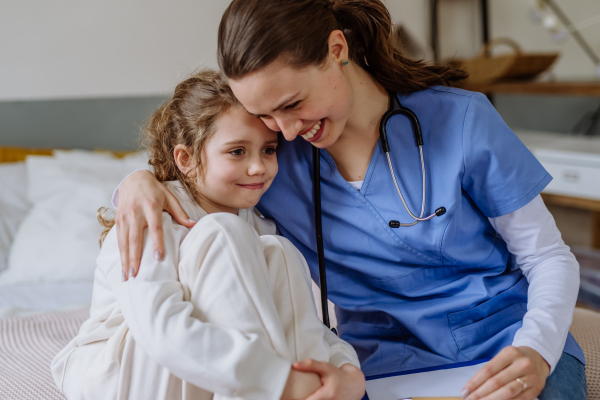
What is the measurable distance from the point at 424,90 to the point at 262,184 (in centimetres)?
38

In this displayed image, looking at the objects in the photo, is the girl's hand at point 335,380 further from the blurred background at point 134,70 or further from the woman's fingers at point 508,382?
the blurred background at point 134,70

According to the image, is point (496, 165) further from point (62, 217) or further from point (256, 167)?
point (62, 217)

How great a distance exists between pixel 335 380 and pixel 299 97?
44cm

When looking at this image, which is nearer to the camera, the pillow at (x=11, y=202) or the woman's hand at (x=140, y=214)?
the woman's hand at (x=140, y=214)

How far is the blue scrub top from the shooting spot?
961 mm

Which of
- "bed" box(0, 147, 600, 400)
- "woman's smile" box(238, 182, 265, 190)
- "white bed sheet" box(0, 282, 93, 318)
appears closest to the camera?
"woman's smile" box(238, 182, 265, 190)

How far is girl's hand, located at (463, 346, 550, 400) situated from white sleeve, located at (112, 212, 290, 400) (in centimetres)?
29

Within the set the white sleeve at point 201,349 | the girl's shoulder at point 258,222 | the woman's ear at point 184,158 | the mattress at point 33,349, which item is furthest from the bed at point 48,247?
the white sleeve at point 201,349

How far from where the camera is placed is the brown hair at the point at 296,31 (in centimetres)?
80

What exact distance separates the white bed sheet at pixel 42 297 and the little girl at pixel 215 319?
68 cm

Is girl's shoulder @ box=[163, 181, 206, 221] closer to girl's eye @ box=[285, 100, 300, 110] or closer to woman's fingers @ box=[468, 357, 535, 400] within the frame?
girl's eye @ box=[285, 100, 300, 110]

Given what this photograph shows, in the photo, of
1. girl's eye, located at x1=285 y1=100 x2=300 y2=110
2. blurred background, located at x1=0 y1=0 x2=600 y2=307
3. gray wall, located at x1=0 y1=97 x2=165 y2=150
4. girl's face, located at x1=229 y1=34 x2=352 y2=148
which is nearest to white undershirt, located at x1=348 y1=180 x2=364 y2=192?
girl's face, located at x1=229 y1=34 x2=352 y2=148

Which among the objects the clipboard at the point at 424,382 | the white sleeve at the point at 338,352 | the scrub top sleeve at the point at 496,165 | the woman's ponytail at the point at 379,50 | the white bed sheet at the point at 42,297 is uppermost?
the woman's ponytail at the point at 379,50

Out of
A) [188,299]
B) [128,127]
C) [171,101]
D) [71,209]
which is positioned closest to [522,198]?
[188,299]
